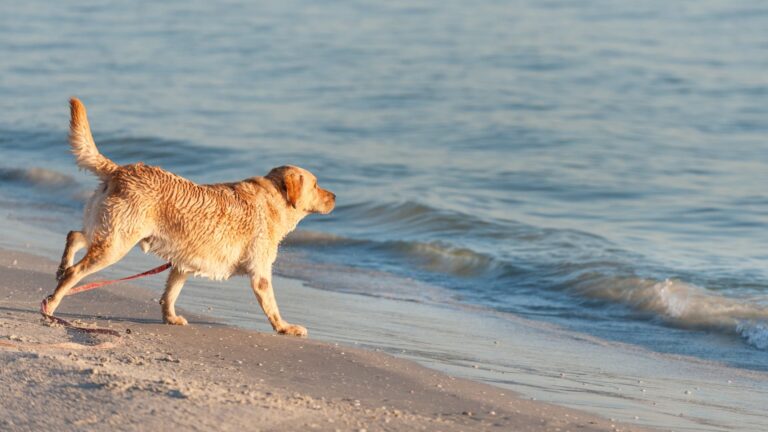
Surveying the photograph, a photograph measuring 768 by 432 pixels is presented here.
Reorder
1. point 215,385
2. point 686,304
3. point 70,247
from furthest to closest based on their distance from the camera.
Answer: point 686,304, point 70,247, point 215,385

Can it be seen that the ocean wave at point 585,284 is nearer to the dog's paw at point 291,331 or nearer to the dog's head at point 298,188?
the dog's head at point 298,188

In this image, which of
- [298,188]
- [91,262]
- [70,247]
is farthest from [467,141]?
[91,262]

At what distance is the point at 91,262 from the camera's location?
6.56 meters

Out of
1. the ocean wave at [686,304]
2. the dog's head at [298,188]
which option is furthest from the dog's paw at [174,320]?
the ocean wave at [686,304]

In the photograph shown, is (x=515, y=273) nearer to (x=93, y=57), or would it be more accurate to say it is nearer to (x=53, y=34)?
(x=93, y=57)

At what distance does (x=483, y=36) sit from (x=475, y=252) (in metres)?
15.0

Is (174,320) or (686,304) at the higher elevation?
(174,320)

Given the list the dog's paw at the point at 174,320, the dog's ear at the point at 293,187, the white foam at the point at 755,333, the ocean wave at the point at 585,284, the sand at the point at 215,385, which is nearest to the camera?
the sand at the point at 215,385

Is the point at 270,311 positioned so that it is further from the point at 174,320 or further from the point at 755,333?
the point at 755,333

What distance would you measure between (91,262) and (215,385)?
5.05ft

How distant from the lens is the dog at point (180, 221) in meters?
6.53

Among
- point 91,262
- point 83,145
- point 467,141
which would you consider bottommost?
point 91,262

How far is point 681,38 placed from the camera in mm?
24375

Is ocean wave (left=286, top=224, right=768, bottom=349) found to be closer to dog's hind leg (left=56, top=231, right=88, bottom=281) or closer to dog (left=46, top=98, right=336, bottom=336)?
dog (left=46, top=98, right=336, bottom=336)
